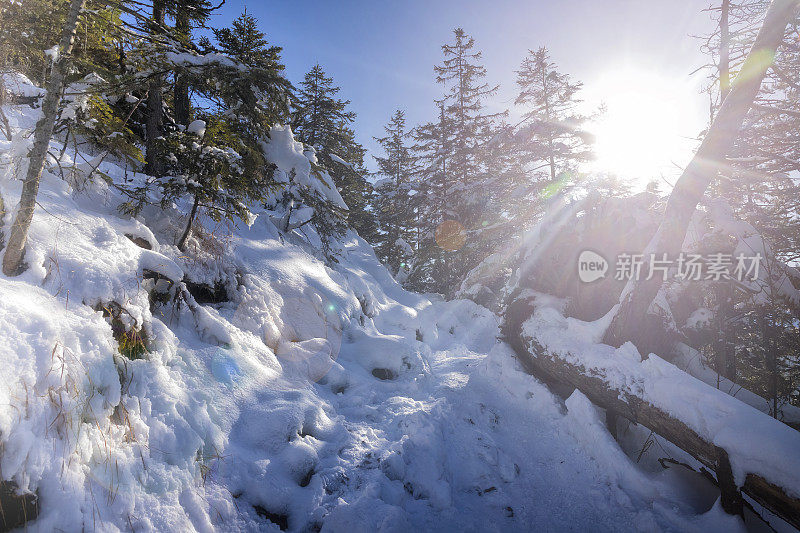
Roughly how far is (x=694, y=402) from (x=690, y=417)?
21 centimetres

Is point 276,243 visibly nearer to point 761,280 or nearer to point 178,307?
point 178,307

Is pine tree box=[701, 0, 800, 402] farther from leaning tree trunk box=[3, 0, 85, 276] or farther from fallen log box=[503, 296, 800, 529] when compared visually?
leaning tree trunk box=[3, 0, 85, 276]

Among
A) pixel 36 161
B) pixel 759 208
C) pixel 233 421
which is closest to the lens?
pixel 36 161

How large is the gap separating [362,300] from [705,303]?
399 inches

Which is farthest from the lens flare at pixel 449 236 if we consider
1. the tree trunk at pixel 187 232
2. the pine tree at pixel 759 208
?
the tree trunk at pixel 187 232

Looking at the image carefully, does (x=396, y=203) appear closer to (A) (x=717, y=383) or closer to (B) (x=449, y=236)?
(B) (x=449, y=236)

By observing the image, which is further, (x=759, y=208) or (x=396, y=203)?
(x=396, y=203)

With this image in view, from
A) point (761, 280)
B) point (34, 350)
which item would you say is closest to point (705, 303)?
point (761, 280)

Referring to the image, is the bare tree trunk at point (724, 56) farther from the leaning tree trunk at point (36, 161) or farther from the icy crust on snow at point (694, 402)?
the leaning tree trunk at point (36, 161)

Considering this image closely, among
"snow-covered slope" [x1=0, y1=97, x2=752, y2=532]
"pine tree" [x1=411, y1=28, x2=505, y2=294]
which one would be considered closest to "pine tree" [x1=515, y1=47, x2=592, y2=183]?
"pine tree" [x1=411, y1=28, x2=505, y2=294]

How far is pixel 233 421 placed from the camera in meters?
3.77

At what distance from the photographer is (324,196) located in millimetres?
8594

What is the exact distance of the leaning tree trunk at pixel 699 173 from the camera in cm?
457

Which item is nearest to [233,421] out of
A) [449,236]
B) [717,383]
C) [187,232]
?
[187,232]
